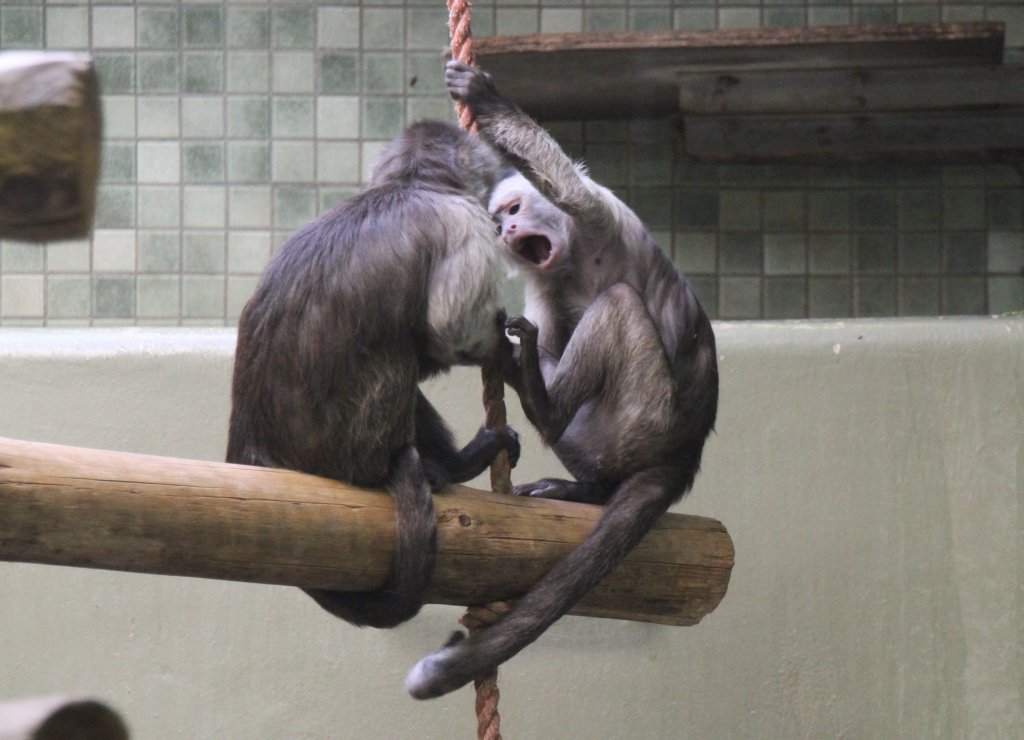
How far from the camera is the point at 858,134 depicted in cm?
421

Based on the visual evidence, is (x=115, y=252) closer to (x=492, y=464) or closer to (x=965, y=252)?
(x=492, y=464)

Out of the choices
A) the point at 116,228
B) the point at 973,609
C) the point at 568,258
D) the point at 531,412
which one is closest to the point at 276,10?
the point at 116,228

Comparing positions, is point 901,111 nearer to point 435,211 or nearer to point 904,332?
point 904,332

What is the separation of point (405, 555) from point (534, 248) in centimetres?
88

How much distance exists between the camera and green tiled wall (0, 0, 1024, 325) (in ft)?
15.3

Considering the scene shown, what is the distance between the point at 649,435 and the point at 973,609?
4.52ft

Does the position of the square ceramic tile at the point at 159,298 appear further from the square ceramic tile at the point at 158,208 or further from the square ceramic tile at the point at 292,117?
the square ceramic tile at the point at 292,117

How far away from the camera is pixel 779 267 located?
15.3 feet

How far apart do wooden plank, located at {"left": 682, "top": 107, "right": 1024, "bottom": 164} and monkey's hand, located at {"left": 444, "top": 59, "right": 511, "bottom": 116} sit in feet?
6.37

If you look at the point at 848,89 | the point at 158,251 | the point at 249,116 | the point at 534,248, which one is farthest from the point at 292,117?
the point at 534,248

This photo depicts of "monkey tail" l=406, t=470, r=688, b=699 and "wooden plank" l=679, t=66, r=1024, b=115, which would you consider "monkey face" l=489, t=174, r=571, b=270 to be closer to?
"monkey tail" l=406, t=470, r=688, b=699

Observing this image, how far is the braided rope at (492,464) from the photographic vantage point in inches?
85.0

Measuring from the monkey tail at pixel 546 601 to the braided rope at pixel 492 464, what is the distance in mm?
39

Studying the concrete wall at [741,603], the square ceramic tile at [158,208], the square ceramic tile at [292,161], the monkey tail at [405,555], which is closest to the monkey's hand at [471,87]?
the monkey tail at [405,555]
